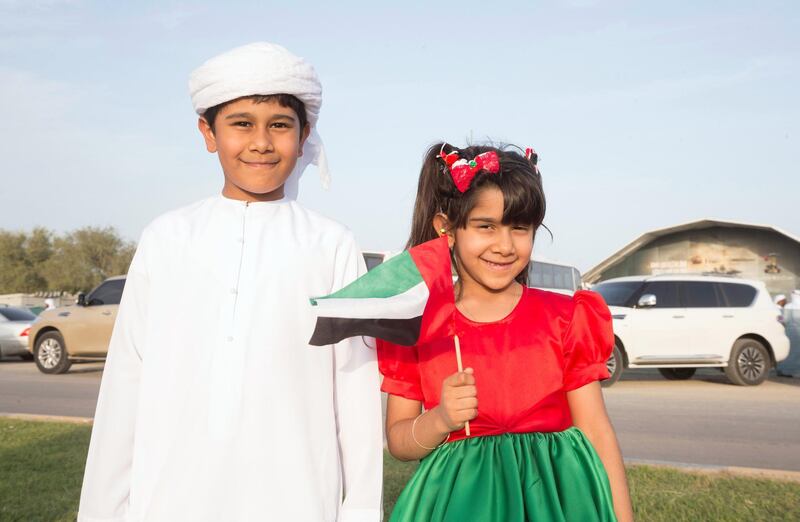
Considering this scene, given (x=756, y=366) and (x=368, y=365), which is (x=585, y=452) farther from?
(x=756, y=366)

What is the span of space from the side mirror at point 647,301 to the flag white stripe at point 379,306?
38.8 ft

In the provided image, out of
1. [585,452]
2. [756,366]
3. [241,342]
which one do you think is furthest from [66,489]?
[756,366]

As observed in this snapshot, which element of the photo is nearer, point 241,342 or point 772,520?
point 241,342

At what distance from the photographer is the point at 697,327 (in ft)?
45.6

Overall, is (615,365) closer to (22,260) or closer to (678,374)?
(678,374)

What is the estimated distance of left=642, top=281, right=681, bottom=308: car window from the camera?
14016 mm

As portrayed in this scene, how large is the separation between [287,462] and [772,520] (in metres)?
3.65

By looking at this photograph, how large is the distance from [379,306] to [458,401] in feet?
1.14

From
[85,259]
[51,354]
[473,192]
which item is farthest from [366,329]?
[85,259]

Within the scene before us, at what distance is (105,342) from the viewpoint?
1506 centimetres

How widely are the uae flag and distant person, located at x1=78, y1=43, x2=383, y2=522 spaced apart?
213mm

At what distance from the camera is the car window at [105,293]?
15.3m

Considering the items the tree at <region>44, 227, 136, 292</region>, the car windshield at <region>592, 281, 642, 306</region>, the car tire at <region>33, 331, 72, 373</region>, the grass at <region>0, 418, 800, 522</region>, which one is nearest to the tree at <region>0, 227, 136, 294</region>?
the tree at <region>44, 227, 136, 292</region>

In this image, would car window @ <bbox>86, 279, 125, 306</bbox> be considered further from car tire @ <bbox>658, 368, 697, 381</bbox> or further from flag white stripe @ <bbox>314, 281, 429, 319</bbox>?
flag white stripe @ <bbox>314, 281, 429, 319</bbox>
